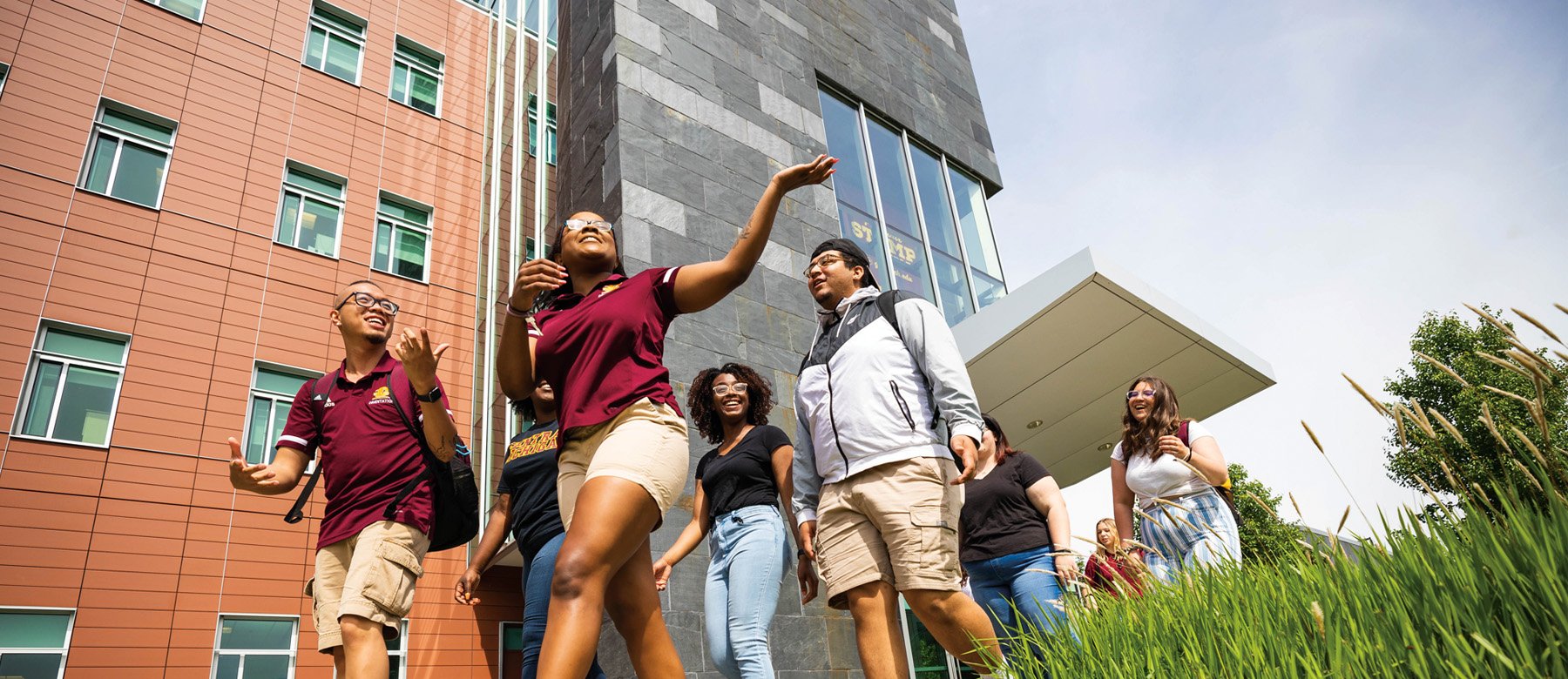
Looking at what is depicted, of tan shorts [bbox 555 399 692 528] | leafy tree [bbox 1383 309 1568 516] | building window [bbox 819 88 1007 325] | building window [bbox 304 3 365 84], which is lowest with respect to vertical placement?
leafy tree [bbox 1383 309 1568 516]

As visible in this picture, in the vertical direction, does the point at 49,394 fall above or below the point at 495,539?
above

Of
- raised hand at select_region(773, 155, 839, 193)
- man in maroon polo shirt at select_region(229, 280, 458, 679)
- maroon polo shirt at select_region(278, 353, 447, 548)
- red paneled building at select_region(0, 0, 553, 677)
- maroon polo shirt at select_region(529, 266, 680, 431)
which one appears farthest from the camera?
red paneled building at select_region(0, 0, 553, 677)

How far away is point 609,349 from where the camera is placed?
238 cm

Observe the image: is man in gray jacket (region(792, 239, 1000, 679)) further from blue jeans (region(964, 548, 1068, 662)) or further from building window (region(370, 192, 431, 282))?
building window (region(370, 192, 431, 282))

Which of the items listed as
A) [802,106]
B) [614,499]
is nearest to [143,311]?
[802,106]

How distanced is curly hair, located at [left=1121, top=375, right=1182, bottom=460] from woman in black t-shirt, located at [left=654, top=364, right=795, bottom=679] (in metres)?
1.67

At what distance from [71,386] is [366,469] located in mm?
8259

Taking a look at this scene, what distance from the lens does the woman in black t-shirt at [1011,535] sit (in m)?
3.81

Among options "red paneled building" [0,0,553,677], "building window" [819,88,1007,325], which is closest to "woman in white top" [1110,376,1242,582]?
"building window" [819,88,1007,325]

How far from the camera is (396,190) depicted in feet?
40.0

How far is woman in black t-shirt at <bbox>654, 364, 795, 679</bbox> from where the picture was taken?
351 cm

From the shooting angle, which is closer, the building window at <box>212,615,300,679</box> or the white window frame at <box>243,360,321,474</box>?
the building window at <box>212,615,300,679</box>

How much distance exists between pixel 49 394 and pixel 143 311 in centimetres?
122

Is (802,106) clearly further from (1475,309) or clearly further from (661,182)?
(1475,309)
